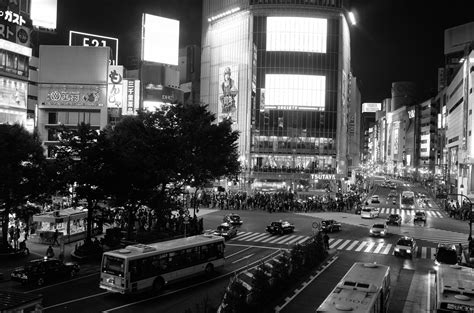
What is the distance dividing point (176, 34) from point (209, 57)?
21573mm

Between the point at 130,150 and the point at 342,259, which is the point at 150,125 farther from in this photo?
the point at 342,259

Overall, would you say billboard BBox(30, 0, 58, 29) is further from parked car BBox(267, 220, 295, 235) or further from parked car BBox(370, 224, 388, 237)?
parked car BBox(370, 224, 388, 237)

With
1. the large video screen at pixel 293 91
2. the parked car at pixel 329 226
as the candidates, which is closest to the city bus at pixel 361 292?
the parked car at pixel 329 226

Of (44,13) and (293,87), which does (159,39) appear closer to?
(44,13)

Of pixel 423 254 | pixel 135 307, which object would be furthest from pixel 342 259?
pixel 135 307

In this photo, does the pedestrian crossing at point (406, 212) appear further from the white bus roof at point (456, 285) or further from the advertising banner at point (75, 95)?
the advertising banner at point (75, 95)

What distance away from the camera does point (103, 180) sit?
2675 centimetres

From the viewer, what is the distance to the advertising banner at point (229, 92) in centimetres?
8719

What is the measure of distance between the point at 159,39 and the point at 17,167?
172ft

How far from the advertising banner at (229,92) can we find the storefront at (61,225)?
182 feet

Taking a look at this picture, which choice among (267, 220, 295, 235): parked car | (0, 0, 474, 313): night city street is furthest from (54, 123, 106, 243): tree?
(267, 220, 295, 235): parked car

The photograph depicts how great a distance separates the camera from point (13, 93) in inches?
1969

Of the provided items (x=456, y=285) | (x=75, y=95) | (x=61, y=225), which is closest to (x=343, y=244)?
(x=456, y=285)

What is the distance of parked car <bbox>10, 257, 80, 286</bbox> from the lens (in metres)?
19.3
